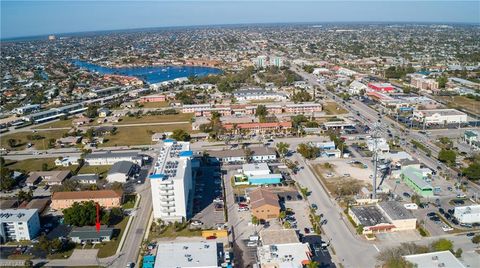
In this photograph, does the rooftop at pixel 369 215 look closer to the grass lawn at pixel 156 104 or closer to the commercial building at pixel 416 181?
the commercial building at pixel 416 181

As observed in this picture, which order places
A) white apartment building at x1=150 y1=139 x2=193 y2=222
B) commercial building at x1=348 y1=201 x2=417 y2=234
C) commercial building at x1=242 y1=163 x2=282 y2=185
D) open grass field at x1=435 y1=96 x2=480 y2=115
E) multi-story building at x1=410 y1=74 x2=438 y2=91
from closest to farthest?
commercial building at x1=348 y1=201 x2=417 y2=234 → white apartment building at x1=150 y1=139 x2=193 y2=222 → commercial building at x1=242 y1=163 x2=282 y2=185 → open grass field at x1=435 y1=96 x2=480 y2=115 → multi-story building at x1=410 y1=74 x2=438 y2=91

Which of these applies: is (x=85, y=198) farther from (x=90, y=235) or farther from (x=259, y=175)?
A: (x=259, y=175)

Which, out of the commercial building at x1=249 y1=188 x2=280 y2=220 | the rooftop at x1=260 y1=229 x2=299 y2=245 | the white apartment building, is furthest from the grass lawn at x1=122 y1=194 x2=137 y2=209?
the rooftop at x1=260 y1=229 x2=299 y2=245

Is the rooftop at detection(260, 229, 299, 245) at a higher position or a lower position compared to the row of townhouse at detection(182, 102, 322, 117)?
lower

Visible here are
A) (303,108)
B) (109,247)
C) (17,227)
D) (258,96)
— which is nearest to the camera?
(109,247)

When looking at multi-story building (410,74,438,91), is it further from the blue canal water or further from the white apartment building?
the white apartment building

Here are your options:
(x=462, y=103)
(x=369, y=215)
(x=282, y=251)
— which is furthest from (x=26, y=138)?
(x=462, y=103)

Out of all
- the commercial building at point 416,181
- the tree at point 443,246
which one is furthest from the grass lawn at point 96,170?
the tree at point 443,246
